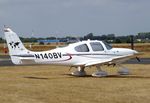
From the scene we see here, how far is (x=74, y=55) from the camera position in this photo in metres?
26.1

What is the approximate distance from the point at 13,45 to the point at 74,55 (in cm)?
362

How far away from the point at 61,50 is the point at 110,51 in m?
2.96

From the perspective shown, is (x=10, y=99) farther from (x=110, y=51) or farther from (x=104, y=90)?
(x=110, y=51)

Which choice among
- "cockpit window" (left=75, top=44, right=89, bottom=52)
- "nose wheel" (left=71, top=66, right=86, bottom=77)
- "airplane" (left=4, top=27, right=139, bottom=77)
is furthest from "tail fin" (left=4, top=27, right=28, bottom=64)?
"nose wheel" (left=71, top=66, right=86, bottom=77)

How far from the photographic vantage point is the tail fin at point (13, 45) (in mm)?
25766

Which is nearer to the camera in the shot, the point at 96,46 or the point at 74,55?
the point at 74,55

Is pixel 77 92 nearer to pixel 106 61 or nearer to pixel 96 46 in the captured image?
pixel 106 61

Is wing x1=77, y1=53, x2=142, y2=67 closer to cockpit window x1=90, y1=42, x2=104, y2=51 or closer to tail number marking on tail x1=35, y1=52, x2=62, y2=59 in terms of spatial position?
cockpit window x1=90, y1=42, x2=104, y2=51

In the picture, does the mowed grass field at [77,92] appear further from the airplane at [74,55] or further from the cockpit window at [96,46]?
the cockpit window at [96,46]

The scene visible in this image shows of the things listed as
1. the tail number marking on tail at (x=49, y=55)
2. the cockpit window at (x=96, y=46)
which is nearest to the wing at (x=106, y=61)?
the cockpit window at (x=96, y=46)

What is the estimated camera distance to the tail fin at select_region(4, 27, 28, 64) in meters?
25.8

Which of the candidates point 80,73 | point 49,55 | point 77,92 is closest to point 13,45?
point 49,55

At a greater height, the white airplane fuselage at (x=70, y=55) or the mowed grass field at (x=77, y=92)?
the white airplane fuselage at (x=70, y=55)

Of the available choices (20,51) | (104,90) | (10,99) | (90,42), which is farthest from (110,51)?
(10,99)
